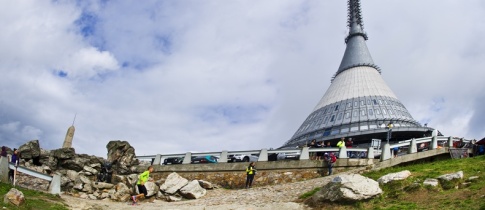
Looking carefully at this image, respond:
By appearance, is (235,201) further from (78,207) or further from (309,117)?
(309,117)

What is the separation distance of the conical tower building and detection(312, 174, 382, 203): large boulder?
30.8m

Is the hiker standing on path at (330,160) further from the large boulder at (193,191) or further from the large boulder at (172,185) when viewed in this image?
the large boulder at (172,185)

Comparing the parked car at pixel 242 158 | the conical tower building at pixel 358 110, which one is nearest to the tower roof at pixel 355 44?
the conical tower building at pixel 358 110

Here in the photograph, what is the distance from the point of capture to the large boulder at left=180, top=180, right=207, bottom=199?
1973 cm

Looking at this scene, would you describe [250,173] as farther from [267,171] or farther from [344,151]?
[344,151]

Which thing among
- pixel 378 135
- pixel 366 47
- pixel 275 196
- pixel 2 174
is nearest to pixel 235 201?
pixel 275 196

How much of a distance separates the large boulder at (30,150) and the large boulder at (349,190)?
1621 cm

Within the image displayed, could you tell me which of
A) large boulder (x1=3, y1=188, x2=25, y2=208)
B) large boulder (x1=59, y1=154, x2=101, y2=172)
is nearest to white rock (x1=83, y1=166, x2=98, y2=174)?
large boulder (x1=59, y1=154, x2=101, y2=172)

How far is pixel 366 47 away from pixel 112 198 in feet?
172

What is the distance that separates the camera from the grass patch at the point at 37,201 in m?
14.3

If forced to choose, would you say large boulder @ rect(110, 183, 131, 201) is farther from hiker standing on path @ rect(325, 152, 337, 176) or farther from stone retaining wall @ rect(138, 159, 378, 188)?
hiker standing on path @ rect(325, 152, 337, 176)

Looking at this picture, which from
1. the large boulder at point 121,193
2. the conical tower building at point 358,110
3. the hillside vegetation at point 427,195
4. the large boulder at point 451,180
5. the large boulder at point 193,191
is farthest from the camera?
the conical tower building at point 358,110

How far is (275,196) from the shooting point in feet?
58.4

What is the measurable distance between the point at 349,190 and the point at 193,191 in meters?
7.83
